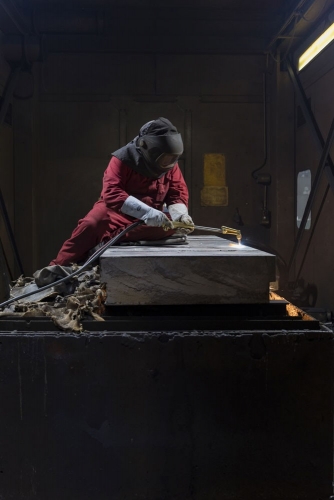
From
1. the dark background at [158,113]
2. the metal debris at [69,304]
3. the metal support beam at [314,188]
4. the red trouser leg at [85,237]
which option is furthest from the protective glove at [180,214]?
the dark background at [158,113]

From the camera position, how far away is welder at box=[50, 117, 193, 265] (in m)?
3.18

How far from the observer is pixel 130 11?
6.25m

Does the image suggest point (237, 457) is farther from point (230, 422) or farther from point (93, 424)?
point (93, 424)

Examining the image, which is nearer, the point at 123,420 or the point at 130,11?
the point at 123,420

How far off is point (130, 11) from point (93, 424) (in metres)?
5.51

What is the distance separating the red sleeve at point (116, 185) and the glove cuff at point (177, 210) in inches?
14.3

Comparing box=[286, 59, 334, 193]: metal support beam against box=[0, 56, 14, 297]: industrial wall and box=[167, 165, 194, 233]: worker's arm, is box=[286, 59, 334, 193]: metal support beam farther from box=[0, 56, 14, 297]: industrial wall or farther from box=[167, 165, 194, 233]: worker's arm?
box=[0, 56, 14, 297]: industrial wall

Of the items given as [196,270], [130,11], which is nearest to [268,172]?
[130,11]

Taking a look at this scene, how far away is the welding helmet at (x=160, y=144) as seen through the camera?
3.14 m

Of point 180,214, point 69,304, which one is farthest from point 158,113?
point 69,304

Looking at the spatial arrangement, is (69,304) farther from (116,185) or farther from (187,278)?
(116,185)

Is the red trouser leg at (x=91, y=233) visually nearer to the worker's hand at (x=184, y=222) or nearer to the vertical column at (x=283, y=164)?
the worker's hand at (x=184, y=222)

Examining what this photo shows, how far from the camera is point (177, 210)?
367 centimetres

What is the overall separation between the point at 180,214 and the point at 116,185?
1.59 ft
